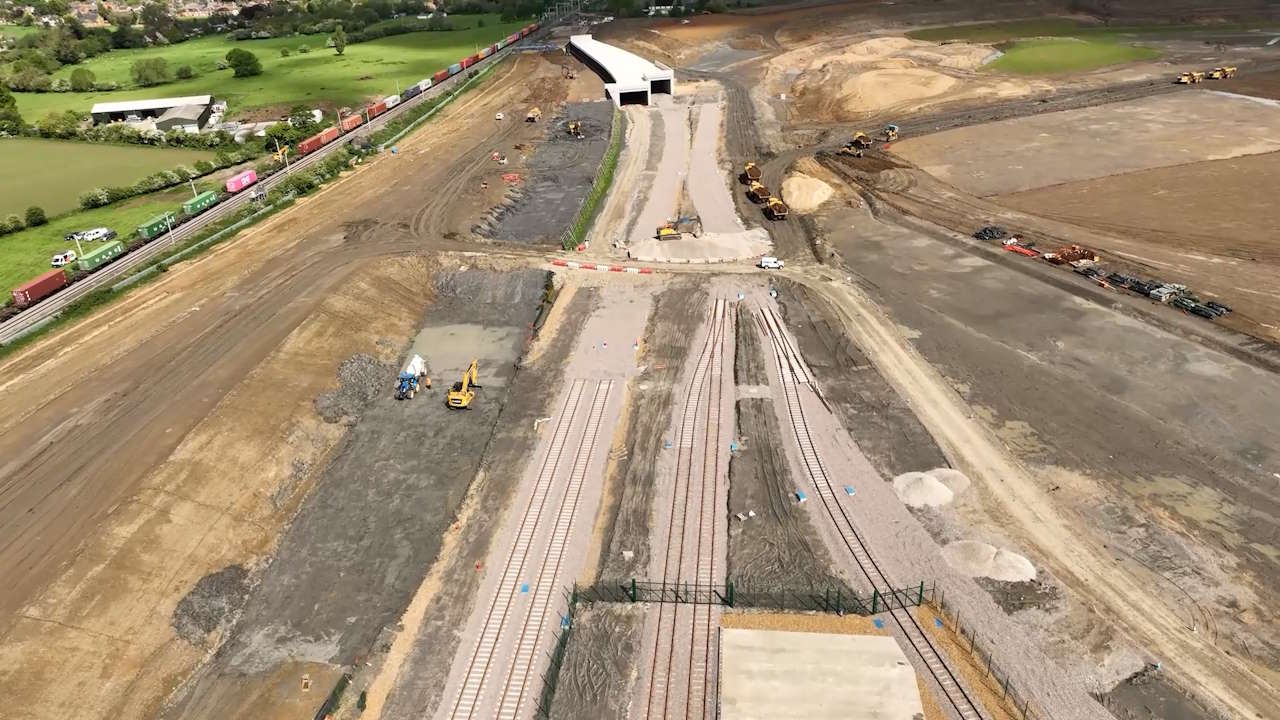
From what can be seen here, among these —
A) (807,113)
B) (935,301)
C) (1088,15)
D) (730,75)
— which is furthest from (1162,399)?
(1088,15)

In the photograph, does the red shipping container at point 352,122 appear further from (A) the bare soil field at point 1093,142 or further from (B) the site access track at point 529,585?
(B) the site access track at point 529,585

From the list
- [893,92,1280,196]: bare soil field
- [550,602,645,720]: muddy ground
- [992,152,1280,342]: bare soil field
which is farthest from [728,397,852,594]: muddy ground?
[893,92,1280,196]: bare soil field

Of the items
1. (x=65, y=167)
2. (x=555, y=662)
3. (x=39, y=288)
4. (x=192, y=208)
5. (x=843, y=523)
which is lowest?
(x=555, y=662)

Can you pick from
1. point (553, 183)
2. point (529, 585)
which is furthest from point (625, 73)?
point (529, 585)

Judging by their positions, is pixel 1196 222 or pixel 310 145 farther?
pixel 310 145

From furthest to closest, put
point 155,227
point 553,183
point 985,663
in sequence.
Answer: point 553,183, point 155,227, point 985,663

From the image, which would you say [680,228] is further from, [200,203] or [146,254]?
[200,203]

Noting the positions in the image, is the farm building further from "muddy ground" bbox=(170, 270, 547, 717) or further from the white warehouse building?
"muddy ground" bbox=(170, 270, 547, 717)
